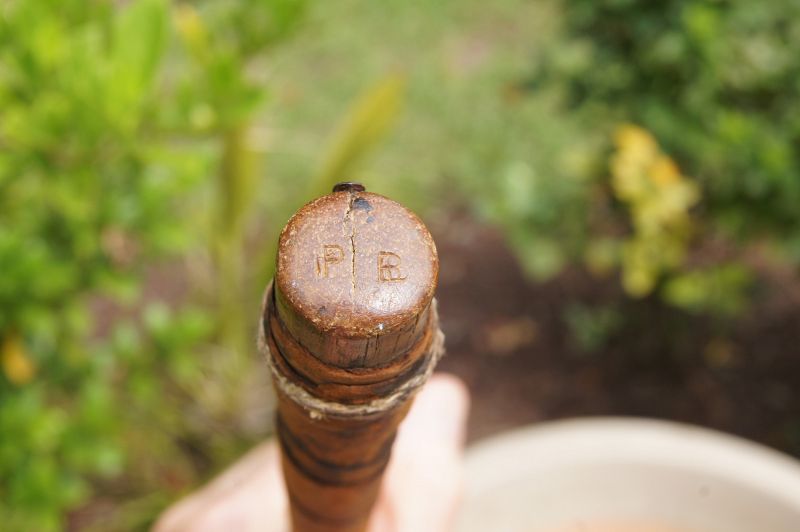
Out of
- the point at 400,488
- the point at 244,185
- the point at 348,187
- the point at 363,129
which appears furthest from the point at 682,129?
the point at 348,187

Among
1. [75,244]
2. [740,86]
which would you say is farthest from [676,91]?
[75,244]

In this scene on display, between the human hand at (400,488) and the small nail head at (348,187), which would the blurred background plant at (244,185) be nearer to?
the human hand at (400,488)

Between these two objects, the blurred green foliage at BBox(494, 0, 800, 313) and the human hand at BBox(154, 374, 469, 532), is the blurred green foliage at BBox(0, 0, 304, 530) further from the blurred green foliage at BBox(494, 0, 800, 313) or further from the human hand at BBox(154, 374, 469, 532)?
the blurred green foliage at BBox(494, 0, 800, 313)

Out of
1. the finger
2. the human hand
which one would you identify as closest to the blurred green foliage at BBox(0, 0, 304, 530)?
the human hand

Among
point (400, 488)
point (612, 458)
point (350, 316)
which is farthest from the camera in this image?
point (612, 458)

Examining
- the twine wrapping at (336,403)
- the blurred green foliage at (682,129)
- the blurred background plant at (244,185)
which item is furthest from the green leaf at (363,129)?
the twine wrapping at (336,403)

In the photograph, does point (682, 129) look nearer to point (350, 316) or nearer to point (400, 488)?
point (400, 488)
